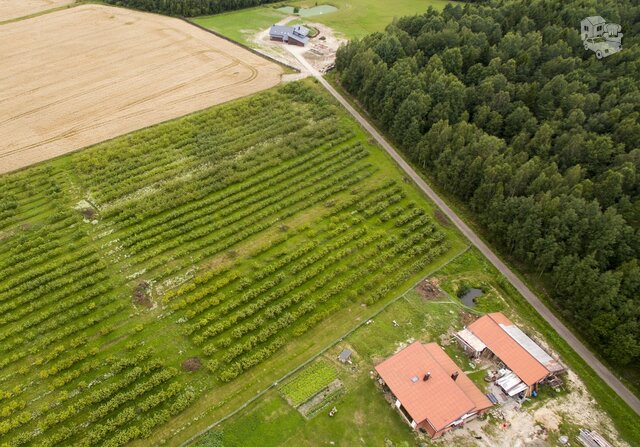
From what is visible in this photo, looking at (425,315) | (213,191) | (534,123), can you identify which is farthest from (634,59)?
(213,191)

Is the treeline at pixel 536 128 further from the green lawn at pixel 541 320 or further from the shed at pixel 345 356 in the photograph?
the shed at pixel 345 356

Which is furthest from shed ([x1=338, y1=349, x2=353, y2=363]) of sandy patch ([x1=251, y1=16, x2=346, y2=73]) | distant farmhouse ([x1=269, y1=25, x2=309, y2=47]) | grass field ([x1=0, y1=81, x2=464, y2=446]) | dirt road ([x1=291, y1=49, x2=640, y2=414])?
distant farmhouse ([x1=269, y1=25, x2=309, y2=47])

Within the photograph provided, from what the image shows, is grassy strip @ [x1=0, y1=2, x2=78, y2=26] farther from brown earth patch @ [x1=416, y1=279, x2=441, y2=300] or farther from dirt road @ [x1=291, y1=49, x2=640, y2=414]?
brown earth patch @ [x1=416, y1=279, x2=441, y2=300]

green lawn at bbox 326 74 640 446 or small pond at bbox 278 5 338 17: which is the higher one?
small pond at bbox 278 5 338 17

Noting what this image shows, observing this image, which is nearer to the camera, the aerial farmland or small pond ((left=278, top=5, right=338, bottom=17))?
the aerial farmland

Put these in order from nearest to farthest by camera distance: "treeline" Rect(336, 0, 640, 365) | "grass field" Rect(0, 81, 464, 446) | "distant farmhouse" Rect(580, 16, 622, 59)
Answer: "grass field" Rect(0, 81, 464, 446)
"treeline" Rect(336, 0, 640, 365)
"distant farmhouse" Rect(580, 16, 622, 59)

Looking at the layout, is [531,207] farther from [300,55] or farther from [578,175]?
[300,55]

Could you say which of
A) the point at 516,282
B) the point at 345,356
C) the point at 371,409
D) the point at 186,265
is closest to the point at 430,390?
the point at 371,409
